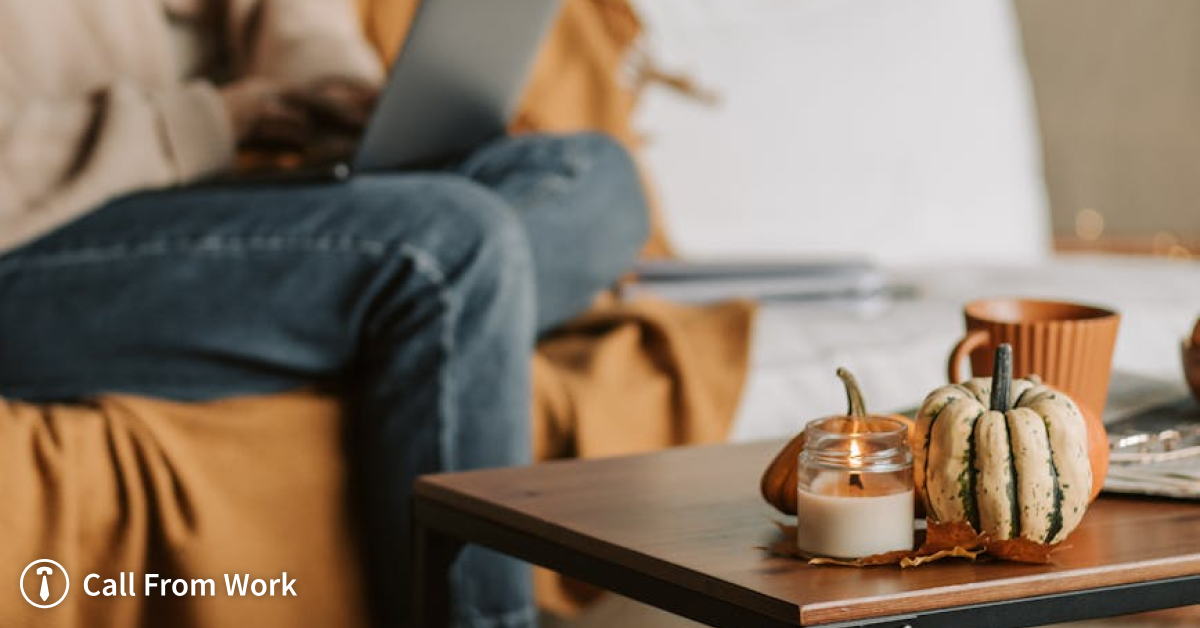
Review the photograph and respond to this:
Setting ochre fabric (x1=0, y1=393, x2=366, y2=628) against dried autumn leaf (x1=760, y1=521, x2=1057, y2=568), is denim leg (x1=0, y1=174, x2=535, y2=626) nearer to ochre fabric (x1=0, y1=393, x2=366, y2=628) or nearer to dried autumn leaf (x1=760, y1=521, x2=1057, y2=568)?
ochre fabric (x1=0, y1=393, x2=366, y2=628)

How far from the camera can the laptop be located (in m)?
1.14

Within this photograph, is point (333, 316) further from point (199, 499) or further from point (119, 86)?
point (119, 86)

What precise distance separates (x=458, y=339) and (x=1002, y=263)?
1.03 m

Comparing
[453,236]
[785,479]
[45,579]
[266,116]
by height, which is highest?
[266,116]

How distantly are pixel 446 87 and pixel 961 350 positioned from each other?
56 cm

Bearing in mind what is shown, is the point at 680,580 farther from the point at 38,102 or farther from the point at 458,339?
the point at 38,102

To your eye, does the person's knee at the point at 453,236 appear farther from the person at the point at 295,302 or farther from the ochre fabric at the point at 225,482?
the ochre fabric at the point at 225,482

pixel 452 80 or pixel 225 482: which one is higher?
pixel 452 80

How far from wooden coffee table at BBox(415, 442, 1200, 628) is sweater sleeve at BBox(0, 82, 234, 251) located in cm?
49

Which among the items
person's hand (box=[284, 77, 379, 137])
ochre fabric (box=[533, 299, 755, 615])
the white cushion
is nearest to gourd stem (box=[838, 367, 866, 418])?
ochre fabric (box=[533, 299, 755, 615])

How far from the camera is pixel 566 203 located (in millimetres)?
1338

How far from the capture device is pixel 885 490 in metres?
0.67

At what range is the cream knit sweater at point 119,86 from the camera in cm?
121

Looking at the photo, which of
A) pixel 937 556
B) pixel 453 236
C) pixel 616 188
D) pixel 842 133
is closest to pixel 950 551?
pixel 937 556
